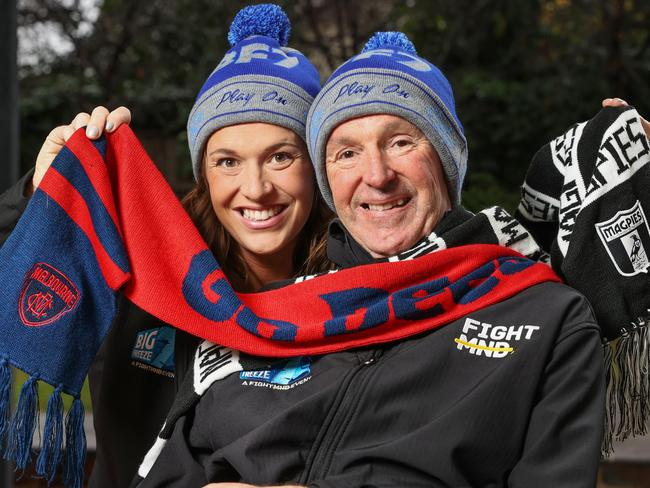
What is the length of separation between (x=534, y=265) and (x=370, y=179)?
1.45 ft

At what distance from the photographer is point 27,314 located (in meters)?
2.52

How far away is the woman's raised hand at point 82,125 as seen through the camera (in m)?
2.71

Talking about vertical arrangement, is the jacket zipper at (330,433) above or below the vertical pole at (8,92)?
below

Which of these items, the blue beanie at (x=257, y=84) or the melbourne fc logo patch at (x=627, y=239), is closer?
the melbourne fc logo patch at (x=627, y=239)

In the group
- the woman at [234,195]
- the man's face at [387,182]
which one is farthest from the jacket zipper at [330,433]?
the woman at [234,195]

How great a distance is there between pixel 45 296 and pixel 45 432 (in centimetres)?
36

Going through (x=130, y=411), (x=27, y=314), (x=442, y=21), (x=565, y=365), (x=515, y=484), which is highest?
(x=442, y=21)

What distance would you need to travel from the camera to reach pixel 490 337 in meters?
2.31

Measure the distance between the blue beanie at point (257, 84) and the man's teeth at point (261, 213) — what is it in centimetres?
23

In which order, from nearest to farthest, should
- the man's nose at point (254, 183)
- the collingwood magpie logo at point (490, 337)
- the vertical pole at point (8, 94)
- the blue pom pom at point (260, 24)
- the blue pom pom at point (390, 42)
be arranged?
1. the collingwood magpie logo at point (490, 337)
2. the blue pom pom at point (390, 42)
3. the man's nose at point (254, 183)
4. the blue pom pom at point (260, 24)
5. the vertical pole at point (8, 94)

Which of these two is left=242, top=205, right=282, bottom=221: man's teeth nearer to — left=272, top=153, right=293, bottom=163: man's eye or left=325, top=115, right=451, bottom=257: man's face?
left=272, top=153, right=293, bottom=163: man's eye

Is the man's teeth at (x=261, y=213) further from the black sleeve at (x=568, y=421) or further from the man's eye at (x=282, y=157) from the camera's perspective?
the black sleeve at (x=568, y=421)

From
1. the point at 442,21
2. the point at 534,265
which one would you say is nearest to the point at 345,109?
the point at 534,265

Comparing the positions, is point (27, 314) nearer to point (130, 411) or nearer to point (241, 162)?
point (130, 411)
